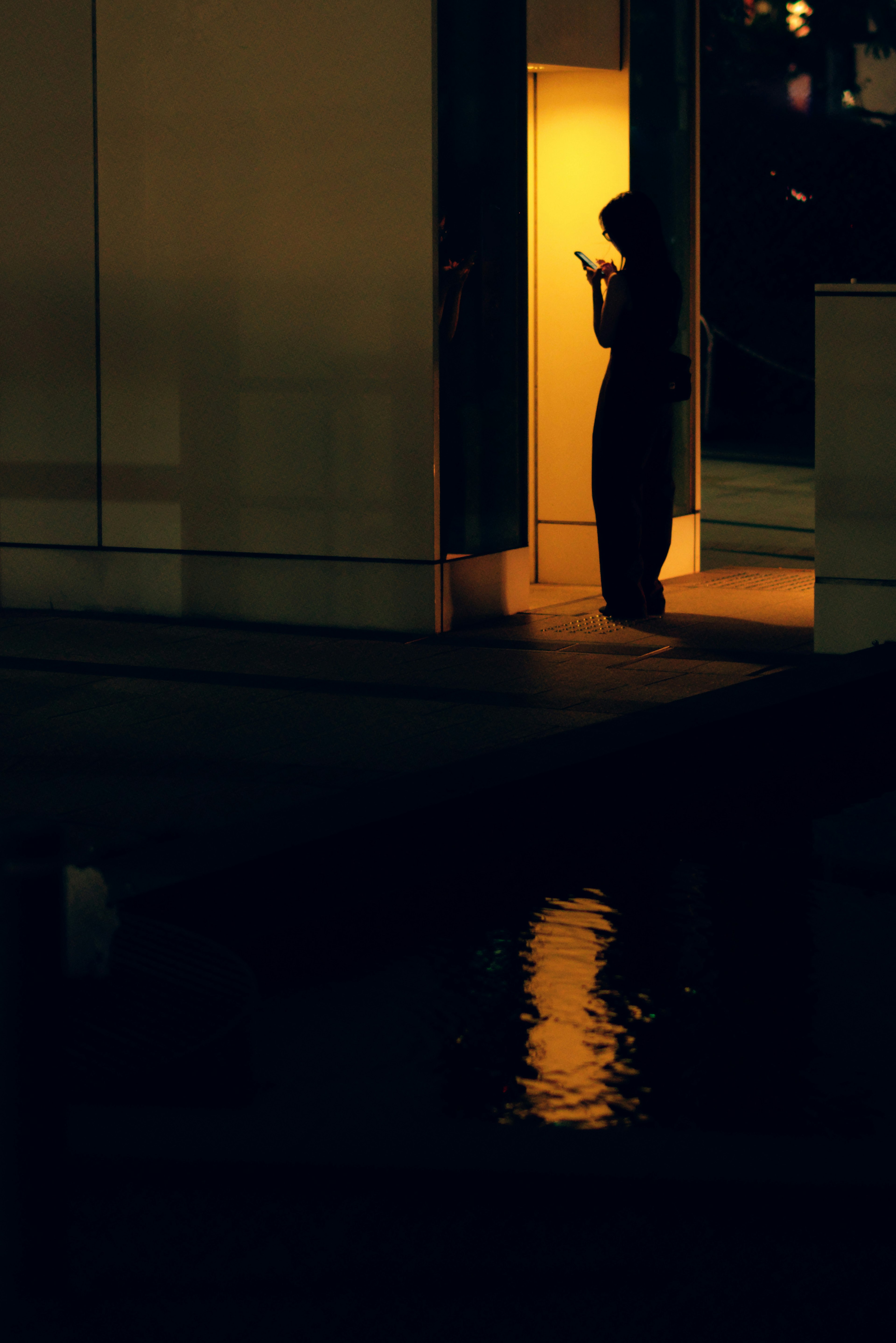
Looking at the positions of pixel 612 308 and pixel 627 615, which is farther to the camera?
pixel 627 615

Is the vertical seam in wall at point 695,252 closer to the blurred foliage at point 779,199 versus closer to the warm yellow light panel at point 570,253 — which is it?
the warm yellow light panel at point 570,253

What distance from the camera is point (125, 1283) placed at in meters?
3.15

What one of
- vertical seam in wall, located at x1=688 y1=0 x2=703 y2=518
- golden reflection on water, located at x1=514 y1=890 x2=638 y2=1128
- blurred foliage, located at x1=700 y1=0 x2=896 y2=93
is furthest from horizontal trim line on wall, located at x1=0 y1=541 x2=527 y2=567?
blurred foliage, located at x1=700 y1=0 x2=896 y2=93

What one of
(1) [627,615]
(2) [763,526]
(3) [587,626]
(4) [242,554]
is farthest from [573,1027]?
(2) [763,526]

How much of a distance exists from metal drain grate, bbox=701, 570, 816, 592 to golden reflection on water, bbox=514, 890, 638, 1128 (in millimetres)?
7013

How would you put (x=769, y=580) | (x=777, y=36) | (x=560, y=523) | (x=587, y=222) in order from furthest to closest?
(x=777, y=36), (x=769, y=580), (x=560, y=523), (x=587, y=222)

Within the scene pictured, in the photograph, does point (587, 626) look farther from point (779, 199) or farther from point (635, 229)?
point (779, 199)

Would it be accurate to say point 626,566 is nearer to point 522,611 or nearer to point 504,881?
point 522,611

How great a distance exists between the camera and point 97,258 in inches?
436

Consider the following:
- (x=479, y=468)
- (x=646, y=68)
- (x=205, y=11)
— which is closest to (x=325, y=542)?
(x=479, y=468)

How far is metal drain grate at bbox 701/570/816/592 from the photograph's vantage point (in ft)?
40.1

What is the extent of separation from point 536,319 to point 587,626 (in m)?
2.52

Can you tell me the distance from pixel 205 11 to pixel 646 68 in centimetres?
281

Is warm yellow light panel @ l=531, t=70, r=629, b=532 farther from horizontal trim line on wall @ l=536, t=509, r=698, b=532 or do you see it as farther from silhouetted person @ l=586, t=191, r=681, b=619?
silhouetted person @ l=586, t=191, r=681, b=619
